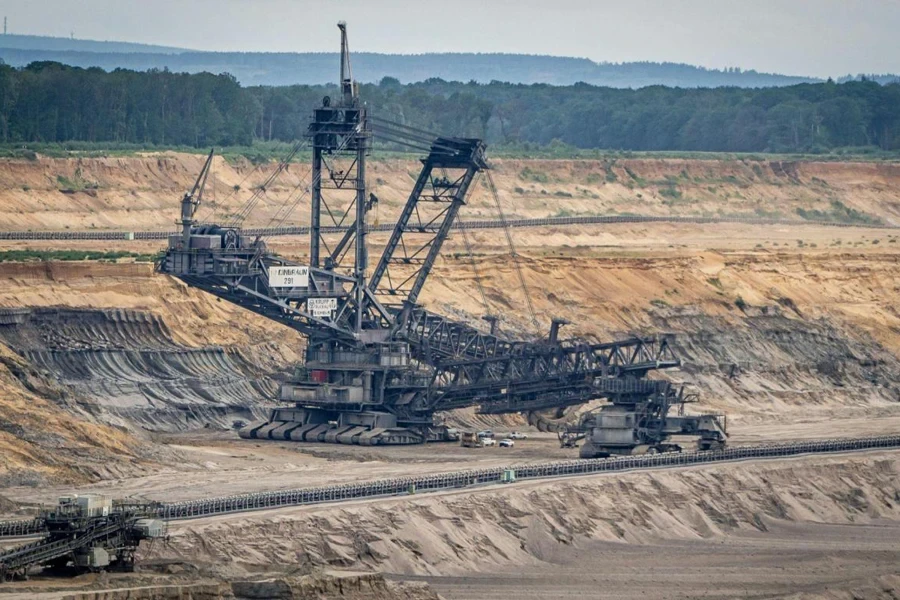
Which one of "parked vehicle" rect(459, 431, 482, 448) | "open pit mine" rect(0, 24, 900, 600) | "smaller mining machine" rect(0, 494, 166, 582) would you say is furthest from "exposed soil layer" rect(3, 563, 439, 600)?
"parked vehicle" rect(459, 431, 482, 448)

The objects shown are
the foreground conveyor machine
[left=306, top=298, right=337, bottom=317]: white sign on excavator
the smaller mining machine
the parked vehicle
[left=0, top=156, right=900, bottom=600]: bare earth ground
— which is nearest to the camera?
the smaller mining machine

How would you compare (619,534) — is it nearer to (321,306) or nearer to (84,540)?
(321,306)

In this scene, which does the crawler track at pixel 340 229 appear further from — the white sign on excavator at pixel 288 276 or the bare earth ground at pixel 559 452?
the white sign on excavator at pixel 288 276

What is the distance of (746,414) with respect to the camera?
129875mm

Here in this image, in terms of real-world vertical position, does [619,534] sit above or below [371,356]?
below

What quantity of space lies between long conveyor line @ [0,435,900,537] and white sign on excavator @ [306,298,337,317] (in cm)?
1519

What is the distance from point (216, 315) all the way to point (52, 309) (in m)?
10.2

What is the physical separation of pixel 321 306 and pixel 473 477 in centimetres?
2037

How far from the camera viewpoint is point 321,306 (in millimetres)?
113188

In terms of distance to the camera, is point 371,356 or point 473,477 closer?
point 473,477

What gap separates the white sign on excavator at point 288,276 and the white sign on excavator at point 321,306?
872mm

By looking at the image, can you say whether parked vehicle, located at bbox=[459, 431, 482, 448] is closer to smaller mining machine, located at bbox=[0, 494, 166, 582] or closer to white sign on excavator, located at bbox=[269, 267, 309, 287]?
white sign on excavator, located at bbox=[269, 267, 309, 287]

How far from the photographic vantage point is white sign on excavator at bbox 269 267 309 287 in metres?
111

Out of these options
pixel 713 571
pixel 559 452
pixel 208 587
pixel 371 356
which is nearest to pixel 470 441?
pixel 559 452
